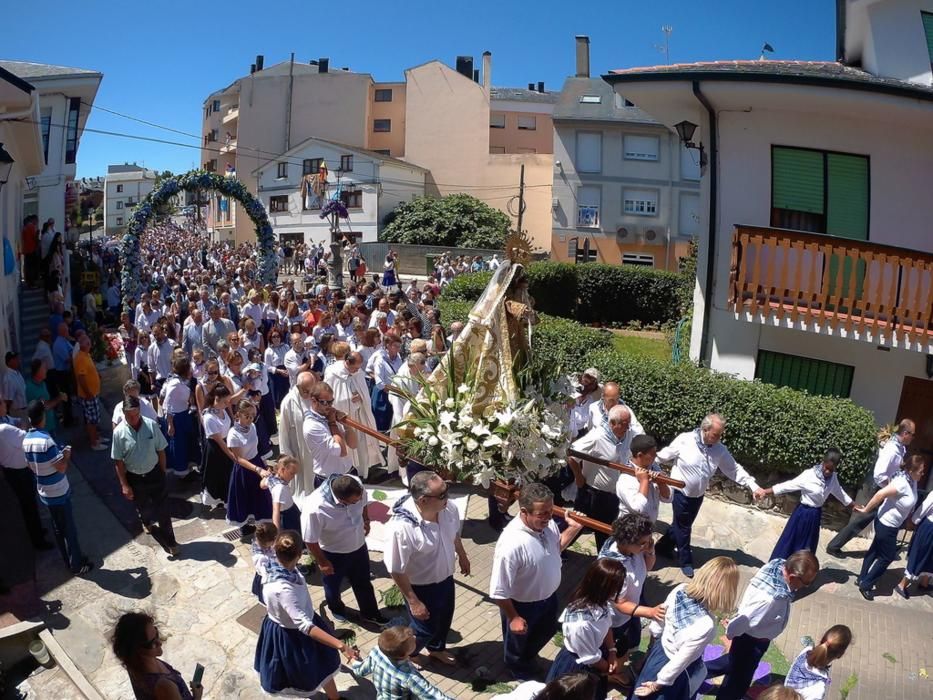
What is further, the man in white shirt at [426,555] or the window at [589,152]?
the window at [589,152]

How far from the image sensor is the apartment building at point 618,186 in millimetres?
35000

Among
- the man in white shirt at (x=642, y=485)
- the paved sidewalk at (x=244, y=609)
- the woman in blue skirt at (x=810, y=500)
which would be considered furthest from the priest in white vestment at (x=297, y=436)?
the woman in blue skirt at (x=810, y=500)

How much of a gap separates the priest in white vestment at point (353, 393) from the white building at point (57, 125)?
48.3 feet

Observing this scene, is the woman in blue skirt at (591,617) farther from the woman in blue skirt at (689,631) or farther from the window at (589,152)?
the window at (589,152)

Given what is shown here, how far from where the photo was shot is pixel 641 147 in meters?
35.3

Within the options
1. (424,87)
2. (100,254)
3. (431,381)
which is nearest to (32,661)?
(431,381)

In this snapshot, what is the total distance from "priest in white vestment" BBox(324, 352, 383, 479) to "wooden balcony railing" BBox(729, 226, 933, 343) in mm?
6229

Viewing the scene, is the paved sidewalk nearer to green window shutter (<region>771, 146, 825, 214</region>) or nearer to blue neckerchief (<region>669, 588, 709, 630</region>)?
blue neckerchief (<region>669, 588, 709, 630</region>)

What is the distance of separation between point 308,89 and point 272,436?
42385 mm

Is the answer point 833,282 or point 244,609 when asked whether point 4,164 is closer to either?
point 244,609

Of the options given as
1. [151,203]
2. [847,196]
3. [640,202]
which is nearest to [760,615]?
[847,196]

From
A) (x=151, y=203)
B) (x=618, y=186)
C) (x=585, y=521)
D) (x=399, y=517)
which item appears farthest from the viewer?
(x=618, y=186)

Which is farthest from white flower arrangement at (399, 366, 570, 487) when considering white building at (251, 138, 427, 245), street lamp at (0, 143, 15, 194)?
white building at (251, 138, 427, 245)

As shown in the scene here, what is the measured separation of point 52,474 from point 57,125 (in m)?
17.8
